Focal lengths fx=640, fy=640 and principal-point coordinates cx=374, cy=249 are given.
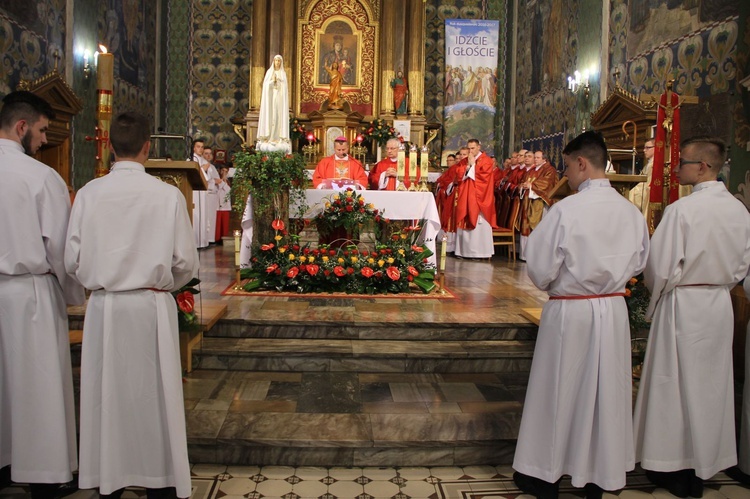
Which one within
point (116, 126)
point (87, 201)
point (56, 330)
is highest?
point (116, 126)

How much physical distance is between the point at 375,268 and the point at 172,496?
13.9 feet

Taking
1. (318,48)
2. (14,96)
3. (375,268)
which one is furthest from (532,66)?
(14,96)

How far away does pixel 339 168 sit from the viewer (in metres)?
9.36

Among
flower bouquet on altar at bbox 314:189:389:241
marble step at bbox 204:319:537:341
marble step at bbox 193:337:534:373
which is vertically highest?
flower bouquet on altar at bbox 314:189:389:241

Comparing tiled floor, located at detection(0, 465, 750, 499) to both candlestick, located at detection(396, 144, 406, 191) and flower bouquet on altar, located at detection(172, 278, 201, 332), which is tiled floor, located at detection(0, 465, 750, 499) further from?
candlestick, located at detection(396, 144, 406, 191)

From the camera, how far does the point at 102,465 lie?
9.33 feet

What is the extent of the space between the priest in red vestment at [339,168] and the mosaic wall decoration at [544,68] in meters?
4.43

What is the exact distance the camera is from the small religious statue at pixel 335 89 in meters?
13.2

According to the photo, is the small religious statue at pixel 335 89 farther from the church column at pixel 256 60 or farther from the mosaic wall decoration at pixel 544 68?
the mosaic wall decoration at pixel 544 68

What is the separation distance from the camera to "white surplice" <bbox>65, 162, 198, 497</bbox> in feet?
9.26

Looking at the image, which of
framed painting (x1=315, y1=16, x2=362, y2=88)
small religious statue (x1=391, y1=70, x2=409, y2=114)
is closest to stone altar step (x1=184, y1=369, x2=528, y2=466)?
small religious statue (x1=391, y1=70, x2=409, y2=114)

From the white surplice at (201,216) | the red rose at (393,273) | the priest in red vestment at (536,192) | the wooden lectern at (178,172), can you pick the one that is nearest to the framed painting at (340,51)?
the white surplice at (201,216)

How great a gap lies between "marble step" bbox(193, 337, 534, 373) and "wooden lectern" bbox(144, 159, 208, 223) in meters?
1.12

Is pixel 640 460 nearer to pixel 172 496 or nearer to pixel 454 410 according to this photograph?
pixel 454 410
